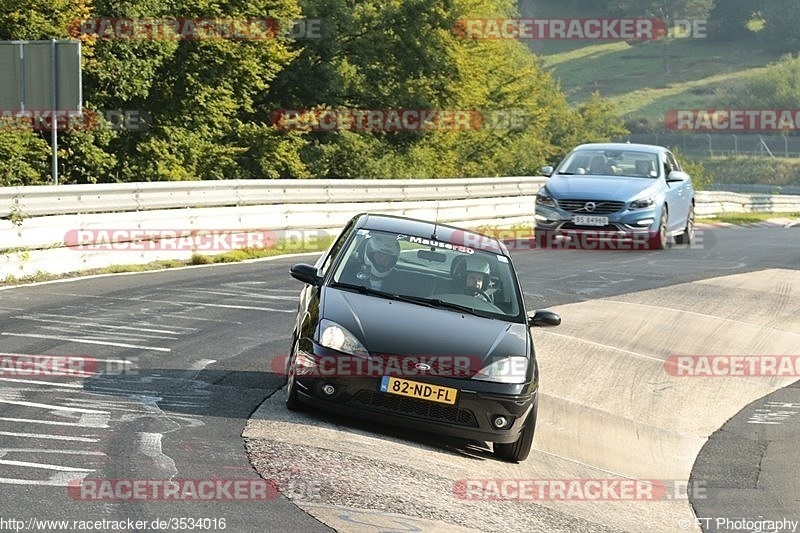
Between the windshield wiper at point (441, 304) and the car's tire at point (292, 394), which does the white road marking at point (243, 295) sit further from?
the car's tire at point (292, 394)

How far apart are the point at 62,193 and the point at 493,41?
5065cm

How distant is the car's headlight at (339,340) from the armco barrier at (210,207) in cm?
757

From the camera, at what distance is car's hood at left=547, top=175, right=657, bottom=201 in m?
22.5

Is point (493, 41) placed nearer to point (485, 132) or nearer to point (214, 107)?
point (485, 132)

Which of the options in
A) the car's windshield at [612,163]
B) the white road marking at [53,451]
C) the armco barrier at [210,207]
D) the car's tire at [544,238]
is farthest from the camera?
the car's windshield at [612,163]

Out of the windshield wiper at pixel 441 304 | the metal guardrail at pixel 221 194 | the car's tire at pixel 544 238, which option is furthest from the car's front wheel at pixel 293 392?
the car's tire at pixel 544 238

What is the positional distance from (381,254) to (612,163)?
46.8 ft

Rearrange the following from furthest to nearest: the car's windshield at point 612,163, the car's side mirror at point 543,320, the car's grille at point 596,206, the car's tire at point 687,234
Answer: the car's tire at point 687,234
the car's windshield at point 612,163
the car's grille at point 596,206
the car's side mirror at point 543,320

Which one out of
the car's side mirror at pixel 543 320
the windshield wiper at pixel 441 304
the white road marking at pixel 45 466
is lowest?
the white road marking at pixel 45 466

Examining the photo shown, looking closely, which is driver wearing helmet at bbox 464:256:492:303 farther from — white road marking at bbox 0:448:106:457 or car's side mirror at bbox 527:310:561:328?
Answer: white road marking at bbox 0:448:106:457

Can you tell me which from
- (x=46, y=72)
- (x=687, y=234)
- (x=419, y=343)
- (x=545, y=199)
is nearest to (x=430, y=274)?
(x=419, y=343)

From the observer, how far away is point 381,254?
10.3 metres

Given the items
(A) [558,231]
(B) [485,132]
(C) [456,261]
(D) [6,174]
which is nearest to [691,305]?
(A) [558,231]

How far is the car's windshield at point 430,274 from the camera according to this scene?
10062mm
